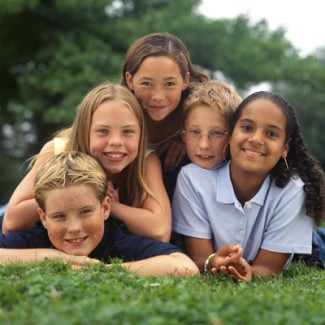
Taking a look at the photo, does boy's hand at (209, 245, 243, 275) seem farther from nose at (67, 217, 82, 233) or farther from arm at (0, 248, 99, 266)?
nose at (67, 217, 82, 233)

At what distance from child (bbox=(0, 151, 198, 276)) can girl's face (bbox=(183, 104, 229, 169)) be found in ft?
3.14

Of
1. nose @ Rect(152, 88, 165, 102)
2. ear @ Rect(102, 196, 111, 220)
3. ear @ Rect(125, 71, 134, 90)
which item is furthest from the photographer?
ear @ Rect(125, 71, 134, 90)

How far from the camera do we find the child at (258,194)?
5539 mm

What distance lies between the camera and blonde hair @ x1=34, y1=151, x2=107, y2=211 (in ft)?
16.9

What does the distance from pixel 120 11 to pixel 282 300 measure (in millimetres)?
20534

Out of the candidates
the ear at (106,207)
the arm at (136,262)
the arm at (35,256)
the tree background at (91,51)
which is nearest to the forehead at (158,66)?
the ear at (106,207)

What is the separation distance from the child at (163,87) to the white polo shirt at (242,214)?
47 cm

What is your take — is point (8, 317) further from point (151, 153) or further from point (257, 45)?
point (257, 45)

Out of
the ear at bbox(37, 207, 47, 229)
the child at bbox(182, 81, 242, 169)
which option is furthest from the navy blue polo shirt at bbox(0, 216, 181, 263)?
the child at bbox(182, 81, 242, 169)

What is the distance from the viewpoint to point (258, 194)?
5.68m

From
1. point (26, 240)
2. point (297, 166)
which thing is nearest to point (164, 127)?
point (297, 166)

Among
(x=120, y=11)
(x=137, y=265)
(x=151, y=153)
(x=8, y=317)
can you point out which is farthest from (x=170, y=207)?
(x=120, y=11)

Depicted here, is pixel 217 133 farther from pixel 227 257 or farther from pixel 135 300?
pixel 135 300

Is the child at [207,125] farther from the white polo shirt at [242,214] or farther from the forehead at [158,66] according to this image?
the forehead at [158,66]
